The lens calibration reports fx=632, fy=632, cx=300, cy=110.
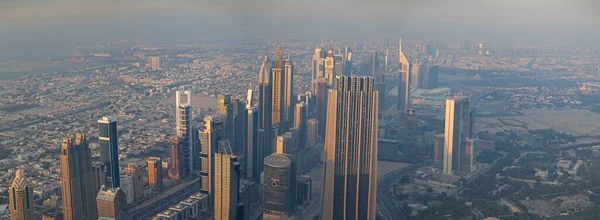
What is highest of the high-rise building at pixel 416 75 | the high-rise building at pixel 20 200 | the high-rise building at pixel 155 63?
the high-rise building at pixel 155 63

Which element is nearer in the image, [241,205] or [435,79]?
[241,205]

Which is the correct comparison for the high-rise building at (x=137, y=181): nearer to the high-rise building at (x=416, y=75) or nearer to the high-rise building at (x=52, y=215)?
the high-rise building at (x=52, y=215)

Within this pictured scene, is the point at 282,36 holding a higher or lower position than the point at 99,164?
higher

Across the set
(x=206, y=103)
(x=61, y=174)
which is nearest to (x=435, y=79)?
(x=206, y=103)

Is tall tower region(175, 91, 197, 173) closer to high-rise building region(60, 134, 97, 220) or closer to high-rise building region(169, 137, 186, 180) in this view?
high-rise building region(169, 137, 186, 180)

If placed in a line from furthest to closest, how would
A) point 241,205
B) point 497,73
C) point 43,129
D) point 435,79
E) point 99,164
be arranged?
1. point 497,73
2. point 435,79
3. point 43,129
4. point 99,164
5. point 241,205

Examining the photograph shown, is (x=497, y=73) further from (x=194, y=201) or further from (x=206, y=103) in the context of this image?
(x=194, y=201)

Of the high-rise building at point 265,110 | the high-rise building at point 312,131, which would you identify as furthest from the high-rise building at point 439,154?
the high-rise building at point 265,110
